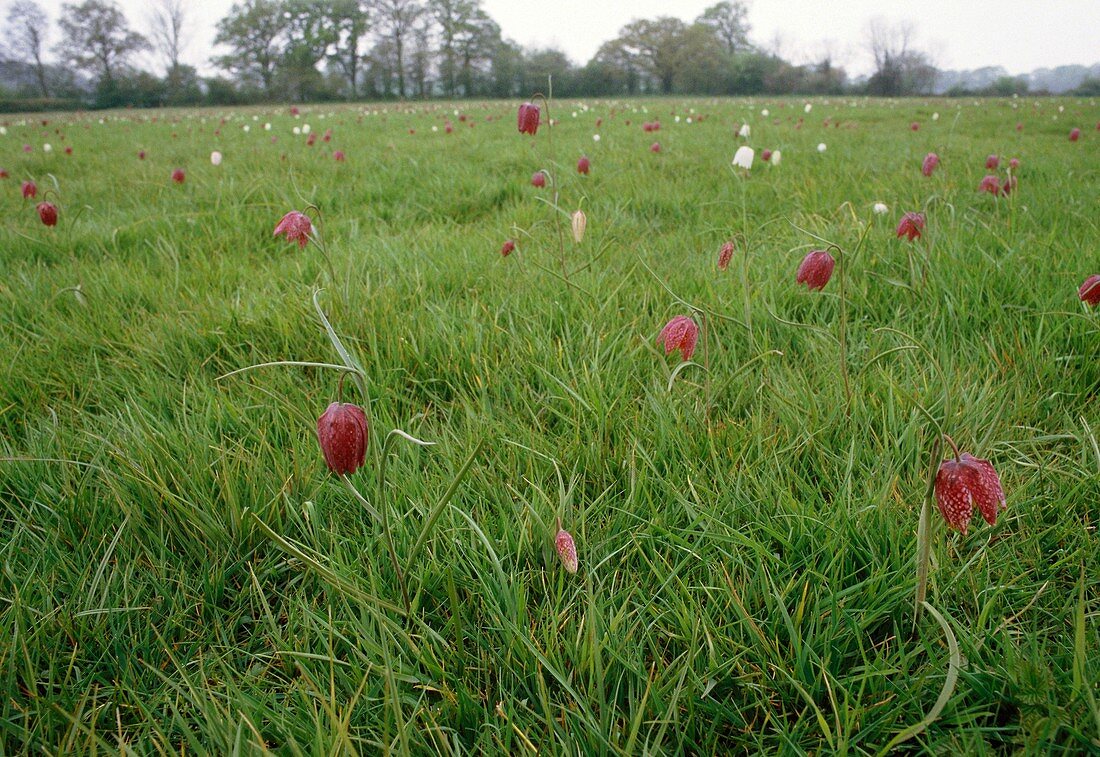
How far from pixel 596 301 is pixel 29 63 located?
5810 centimetres

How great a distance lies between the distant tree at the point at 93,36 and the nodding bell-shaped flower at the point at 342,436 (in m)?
52.5

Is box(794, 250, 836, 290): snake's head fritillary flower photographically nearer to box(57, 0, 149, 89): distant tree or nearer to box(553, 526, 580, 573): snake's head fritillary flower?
box(553, 526, 580, 573): snake's head fritillary flower

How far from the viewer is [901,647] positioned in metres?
0.87

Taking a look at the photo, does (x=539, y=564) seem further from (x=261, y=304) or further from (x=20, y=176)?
(x=20, y=176)

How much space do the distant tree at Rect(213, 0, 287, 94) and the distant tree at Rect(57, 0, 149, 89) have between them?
6.89 metres

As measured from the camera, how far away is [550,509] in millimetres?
1171

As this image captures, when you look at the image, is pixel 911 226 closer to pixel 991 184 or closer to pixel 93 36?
pixel 991 184

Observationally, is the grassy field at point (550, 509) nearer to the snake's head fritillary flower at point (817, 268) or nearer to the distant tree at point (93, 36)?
the snake's head fritillary flower at point (817, 268)

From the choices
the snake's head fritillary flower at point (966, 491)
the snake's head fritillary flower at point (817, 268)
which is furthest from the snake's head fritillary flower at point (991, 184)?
the snake's head fritillary flower at point (966, 491)

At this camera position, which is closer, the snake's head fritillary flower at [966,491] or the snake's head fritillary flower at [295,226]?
the snake's head fritillary flower at [966,491]

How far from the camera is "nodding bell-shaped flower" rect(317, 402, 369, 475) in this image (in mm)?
874

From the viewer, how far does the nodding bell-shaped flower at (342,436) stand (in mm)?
874

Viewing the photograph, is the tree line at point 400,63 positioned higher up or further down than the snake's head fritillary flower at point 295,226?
higher up

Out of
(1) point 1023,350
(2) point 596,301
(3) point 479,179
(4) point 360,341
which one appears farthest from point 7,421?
(3) point 479,179
